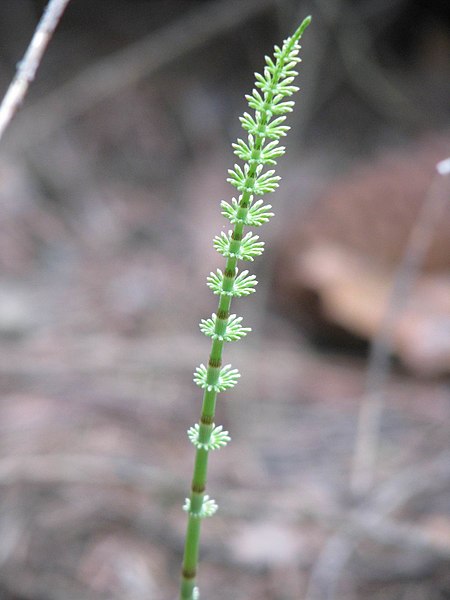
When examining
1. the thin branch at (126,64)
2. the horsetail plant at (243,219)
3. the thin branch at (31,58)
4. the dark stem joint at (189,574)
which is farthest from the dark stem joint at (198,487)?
the thin branch at (126,64)

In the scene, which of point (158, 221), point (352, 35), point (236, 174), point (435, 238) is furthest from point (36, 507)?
point (352, 35)

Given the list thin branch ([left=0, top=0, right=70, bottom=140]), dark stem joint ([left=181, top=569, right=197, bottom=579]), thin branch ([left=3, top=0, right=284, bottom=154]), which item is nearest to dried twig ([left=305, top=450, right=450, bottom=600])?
dark stem joint ([left=181, top=569, right=197, bottom=579])

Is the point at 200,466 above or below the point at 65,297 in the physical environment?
below

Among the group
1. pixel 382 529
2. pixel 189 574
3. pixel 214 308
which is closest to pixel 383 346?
pixel 382 529

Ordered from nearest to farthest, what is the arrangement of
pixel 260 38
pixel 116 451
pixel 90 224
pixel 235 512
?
1. pixel 235 512
2. pixel 116 451
3. pixel 90 224
4. pixel 260 38

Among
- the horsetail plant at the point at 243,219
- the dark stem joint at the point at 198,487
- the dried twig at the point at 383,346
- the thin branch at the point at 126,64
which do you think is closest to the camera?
the horsetail plant at the point at 243,219

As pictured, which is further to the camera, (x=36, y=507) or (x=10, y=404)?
(x=10, y=404)

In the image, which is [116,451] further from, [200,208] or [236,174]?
[200,208]

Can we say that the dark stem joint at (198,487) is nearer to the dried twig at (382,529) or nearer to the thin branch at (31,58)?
the thin branch at (31,58)
